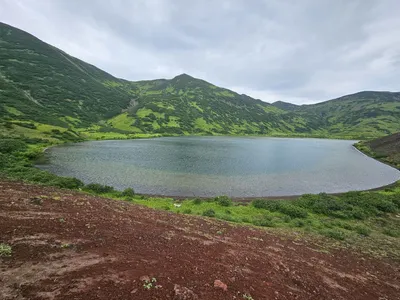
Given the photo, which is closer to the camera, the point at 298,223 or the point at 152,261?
the point at 152,261

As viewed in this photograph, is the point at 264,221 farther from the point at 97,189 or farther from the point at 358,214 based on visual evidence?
the point at 97,189

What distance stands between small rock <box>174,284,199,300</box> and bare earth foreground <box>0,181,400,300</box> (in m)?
0.05

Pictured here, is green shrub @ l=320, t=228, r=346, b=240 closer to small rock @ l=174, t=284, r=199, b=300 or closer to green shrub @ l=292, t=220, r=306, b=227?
green shrub @ l=292, t=220, r=306, b=227

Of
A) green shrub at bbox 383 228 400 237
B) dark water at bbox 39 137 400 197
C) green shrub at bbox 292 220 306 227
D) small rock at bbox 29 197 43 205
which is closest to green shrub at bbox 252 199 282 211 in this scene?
green shrub at bbox 292 220 306 227

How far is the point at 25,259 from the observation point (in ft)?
34.5

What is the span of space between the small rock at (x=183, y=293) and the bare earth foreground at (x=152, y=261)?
2.0 inches

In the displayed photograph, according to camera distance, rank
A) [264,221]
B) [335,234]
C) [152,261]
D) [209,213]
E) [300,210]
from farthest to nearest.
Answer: [300,210], [209,213], [264,221], [335,234], [152,261]

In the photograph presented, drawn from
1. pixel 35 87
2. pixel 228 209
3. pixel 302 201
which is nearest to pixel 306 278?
pixel 228 209

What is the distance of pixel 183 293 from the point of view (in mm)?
10414

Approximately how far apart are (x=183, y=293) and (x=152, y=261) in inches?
121

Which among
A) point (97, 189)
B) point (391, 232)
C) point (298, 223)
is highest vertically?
point (391, 232)

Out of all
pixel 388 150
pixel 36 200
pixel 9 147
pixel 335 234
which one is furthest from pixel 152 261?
pixel 388 150

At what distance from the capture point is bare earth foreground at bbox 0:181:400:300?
32.4 feet

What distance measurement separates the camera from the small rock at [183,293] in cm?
1013
